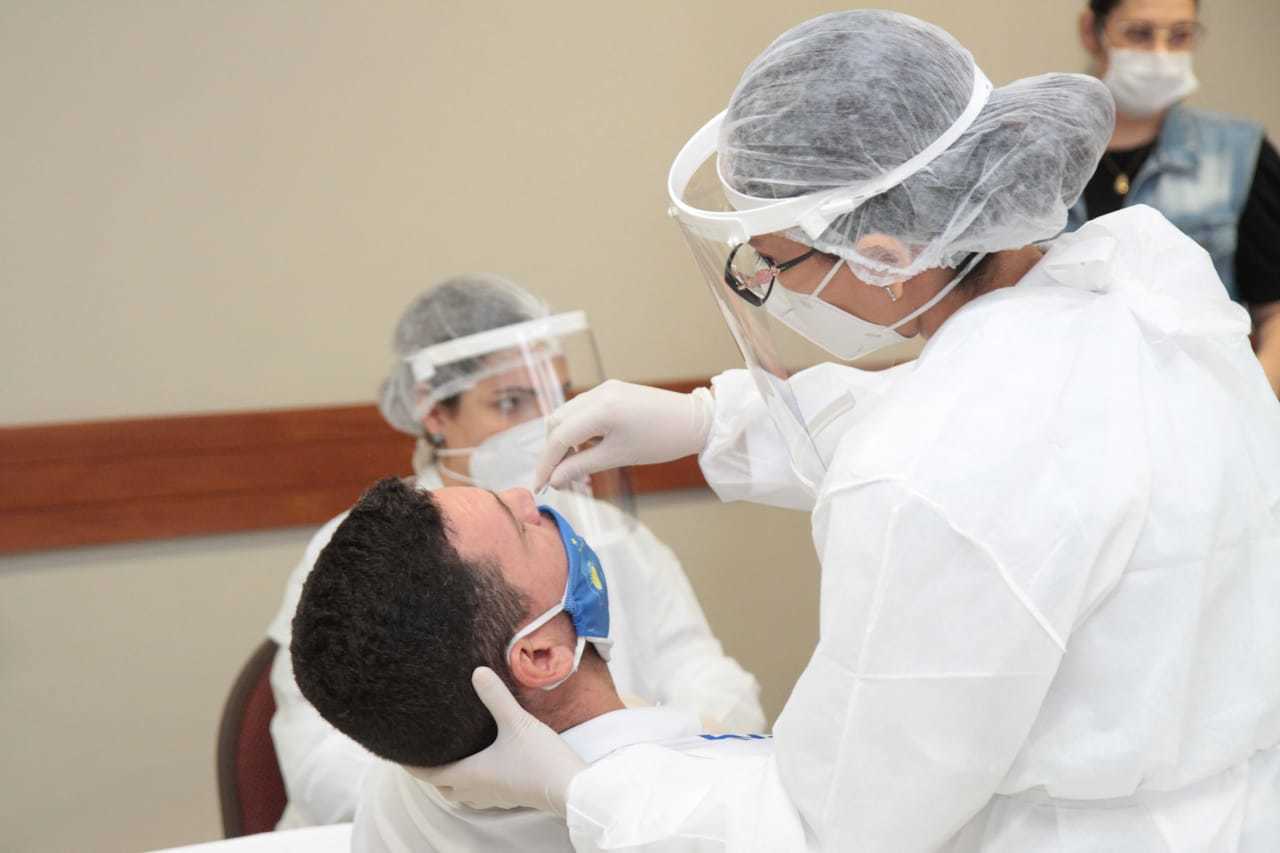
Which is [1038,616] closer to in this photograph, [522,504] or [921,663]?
[921,663]

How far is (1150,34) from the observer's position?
7.73 ft

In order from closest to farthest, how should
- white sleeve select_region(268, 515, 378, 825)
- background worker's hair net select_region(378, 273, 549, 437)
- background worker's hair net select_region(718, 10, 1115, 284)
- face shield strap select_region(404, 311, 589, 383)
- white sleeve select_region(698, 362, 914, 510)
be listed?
background worker's hair net select_region(718, 10, 1115, 284) → white sleeve select_region(698, 362, 914, 510) → white sleeve select_region(268, 515, 378, 825) → face shield strap select_region(404, 311, 589, 383) → background worker's hair net select_region(378, 273, 549, 437)

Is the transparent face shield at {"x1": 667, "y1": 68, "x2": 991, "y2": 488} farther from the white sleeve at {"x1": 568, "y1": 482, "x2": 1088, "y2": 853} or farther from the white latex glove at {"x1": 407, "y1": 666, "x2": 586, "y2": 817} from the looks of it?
the white latex glove at {"x1": 407, "y1": 666, "x2": 586, "y2": 817}

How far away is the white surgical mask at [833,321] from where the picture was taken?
1.14 meters

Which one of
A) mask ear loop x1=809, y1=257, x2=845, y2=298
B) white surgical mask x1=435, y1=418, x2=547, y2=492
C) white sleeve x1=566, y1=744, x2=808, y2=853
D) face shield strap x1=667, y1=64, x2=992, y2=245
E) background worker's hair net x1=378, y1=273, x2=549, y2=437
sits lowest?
white sleeve x1=566, y1=744, x2=808, y2=853

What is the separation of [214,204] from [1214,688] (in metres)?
2.08

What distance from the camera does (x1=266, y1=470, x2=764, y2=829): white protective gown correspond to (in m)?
1.79

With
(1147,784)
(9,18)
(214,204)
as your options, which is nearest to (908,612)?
(1147,784)

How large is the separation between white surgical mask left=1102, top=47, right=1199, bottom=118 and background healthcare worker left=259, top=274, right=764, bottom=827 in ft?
3.92

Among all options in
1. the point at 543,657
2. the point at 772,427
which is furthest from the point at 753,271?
the point at 543,657

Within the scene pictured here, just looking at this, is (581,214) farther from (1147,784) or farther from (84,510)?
(1147,784)

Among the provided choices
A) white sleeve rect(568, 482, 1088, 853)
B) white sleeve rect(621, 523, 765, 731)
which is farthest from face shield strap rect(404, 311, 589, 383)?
white sleeve rect(568, 482, 1088, 853)

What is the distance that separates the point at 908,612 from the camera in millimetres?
934

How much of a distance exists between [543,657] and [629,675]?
2.45 feet
